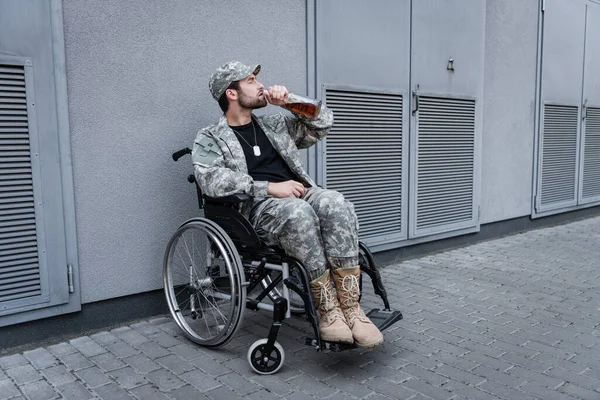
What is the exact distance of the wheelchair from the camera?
2510 mm

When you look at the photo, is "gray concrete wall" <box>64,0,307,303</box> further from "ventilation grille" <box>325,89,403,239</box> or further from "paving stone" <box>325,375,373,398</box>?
"paving stone" <box>325,375,373,398</box>

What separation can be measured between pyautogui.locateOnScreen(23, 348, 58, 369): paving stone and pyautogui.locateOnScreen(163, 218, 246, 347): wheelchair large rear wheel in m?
0.65

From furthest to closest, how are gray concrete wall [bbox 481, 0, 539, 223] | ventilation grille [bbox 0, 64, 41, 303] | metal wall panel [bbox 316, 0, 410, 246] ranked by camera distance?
gray concrete wall [bbox 481, 0, 539, 223], metal wall panel [bbox 316, 0, 410, 246], ventilation grille [bbox 0, 64, 41, 303]

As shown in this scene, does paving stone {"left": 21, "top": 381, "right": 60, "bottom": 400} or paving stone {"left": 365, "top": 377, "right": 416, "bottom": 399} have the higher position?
paving stone {"left": 21, "top": 381, "right": 60, "bottom": 400}

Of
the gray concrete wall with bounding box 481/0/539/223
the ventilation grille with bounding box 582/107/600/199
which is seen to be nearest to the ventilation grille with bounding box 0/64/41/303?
the gray concrete wall with bounding box 481/0/539/223

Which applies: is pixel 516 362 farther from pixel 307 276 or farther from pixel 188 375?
pixel 188 375

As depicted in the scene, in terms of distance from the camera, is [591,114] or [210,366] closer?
[210,366]

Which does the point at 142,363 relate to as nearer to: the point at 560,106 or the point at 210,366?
the point at 210,366

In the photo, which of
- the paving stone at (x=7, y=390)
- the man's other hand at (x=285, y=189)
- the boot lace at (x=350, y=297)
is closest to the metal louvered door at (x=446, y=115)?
the man's other hand at (x=285, y=189)

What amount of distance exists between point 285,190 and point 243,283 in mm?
532

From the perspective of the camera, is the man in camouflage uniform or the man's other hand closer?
the man in camouflage uniform

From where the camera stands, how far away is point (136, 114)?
3.21 meters

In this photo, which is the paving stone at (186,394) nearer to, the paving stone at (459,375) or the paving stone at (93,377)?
the paving stone at (93,377)

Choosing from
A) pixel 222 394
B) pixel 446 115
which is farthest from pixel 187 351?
pixel 446 115
